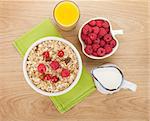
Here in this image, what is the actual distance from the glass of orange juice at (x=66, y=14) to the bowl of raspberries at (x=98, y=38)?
0.05 meters

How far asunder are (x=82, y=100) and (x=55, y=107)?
99 mm

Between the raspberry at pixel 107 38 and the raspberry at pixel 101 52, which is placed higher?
the raspberry at pixel 107 38

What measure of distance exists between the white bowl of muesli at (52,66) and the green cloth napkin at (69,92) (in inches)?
2.2

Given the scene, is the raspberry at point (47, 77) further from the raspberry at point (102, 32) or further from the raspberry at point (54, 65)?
the raspberry at point (102, 32)

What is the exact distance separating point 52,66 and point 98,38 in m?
0.18

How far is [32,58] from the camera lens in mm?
1107

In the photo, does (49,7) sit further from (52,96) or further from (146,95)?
(146,95)

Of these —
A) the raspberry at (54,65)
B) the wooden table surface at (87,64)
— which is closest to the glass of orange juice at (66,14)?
the wooden table surface at (87,64)

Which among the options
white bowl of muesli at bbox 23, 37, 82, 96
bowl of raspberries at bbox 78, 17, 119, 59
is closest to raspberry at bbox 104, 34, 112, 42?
bowl of raspberries at bbox 78, 17, 119, 59

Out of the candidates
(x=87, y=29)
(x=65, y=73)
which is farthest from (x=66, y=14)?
(x=65, y=73)

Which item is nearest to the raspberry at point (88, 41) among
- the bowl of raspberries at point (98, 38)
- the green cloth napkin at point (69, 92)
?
the bowl of raspberries at point (98, 38)

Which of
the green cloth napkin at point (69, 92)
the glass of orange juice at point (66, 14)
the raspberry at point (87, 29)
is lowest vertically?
the green cloth napkin at point (69, 92)

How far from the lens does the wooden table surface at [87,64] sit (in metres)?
1.15

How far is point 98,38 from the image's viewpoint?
111 centimetres
